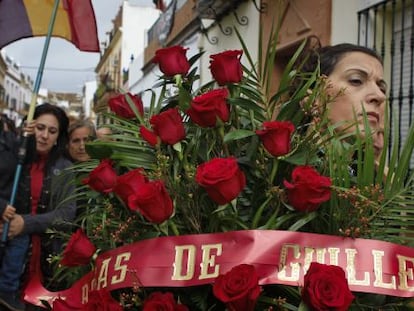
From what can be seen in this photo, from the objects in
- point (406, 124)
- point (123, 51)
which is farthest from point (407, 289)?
point (123, 51)

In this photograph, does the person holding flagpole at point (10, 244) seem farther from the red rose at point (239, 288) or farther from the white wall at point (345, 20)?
the white wall at point (345, 20)

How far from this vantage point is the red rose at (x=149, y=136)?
1351 millimetres

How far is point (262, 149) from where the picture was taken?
128cm

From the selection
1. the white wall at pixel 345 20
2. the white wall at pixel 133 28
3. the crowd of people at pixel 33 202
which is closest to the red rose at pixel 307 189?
the crowd of people at pixel 33 202

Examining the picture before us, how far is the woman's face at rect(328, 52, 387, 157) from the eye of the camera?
183 cm

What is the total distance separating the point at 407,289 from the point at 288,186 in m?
0.32

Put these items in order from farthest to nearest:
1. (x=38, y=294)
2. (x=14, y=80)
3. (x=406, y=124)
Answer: (x=14, y=80)
(x=406, y=124)
(x=38, y=294)

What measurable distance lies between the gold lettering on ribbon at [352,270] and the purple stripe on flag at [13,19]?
330 centimetres

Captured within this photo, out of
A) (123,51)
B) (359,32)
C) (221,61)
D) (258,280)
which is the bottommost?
(258,280)

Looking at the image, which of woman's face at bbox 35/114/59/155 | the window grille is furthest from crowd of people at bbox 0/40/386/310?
the window grille

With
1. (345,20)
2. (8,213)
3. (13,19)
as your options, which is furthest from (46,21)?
(345,20)

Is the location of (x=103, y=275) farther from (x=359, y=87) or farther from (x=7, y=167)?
(x=7, y=167)

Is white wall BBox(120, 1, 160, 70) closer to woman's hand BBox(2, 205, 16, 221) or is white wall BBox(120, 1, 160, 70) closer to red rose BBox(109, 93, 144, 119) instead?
woman's hand BBox(2, 205, 16, 221)

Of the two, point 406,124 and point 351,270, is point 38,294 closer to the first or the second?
point 351,270
